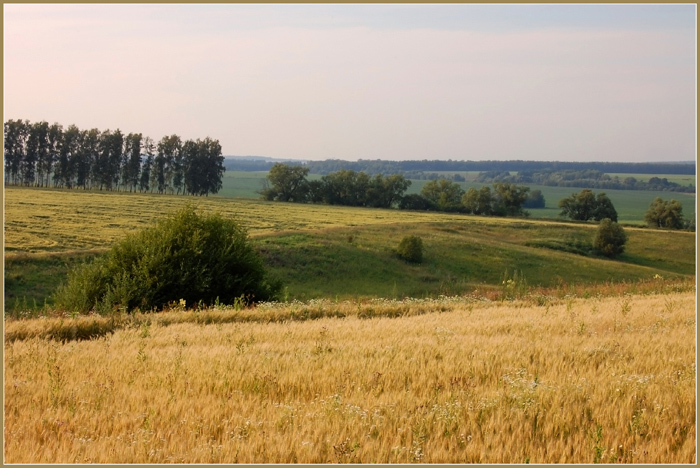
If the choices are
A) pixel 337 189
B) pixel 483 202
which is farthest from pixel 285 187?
pixel 483 202

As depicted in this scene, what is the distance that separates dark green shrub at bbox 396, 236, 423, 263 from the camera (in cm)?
6444

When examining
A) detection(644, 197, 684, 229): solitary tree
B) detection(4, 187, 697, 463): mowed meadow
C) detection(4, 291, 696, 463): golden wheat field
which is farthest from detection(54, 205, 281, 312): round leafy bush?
detection(644, 197, 684, 229): solitary tree

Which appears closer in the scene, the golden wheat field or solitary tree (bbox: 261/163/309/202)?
the golden wheat field

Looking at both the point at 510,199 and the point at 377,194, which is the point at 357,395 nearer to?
the point at 377,194

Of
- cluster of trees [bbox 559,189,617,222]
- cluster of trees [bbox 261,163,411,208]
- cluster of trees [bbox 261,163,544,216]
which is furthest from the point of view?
cluster of trees [bbox 261,163,411,208]

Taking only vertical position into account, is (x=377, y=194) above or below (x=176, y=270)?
above

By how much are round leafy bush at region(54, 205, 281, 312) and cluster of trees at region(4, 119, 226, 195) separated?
108440mm

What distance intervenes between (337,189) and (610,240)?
6025cm

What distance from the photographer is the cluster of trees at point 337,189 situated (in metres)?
130

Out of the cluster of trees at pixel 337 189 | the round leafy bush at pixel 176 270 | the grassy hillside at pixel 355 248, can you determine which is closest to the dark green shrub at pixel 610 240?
the grassy hillside at pixel 355 248

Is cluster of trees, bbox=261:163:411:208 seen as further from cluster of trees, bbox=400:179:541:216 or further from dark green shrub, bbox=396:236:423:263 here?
dark green shrub, bbox=396:236:423:263

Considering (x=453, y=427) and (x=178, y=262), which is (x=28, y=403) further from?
(x=178, y=262)

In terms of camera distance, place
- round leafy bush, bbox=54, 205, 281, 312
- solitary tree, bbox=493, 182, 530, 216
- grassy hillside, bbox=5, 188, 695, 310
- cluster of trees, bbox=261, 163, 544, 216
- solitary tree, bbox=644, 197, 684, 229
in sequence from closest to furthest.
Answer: round leafy bush, bbox=54, 205, 281, 312 → grassy hillside, bbox=5, 188, 695, 310 → solitary tree, bbox=644, 197, 684, 229 → solitary tree, bbox=493, 182, 530, 216 → cluster of trees, bbox=261, 163, 544, 216

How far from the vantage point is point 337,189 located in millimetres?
130625
